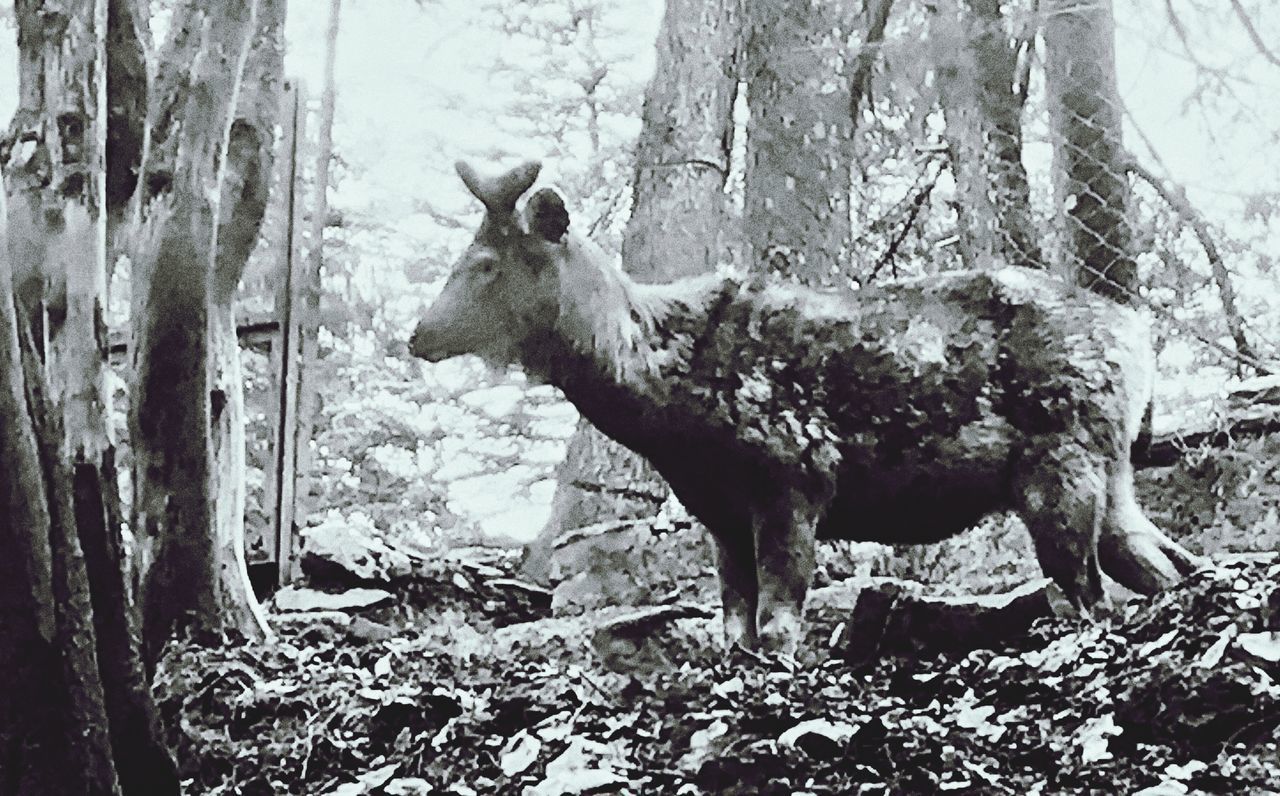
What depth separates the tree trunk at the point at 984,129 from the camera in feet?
21.1

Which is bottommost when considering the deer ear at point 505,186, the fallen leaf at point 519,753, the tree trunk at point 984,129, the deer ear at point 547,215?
the fallen leaf at point 519,753

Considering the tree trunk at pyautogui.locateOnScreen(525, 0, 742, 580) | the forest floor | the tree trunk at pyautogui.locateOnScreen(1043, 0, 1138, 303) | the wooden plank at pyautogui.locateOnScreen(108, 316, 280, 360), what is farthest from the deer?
the wooden plank at pyautogui.locateOnScreen(108, 316, 280, 360)

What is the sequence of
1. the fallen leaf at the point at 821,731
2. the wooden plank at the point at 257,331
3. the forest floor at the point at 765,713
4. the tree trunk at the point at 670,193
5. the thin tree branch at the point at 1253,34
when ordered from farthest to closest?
the tree trunk at the point at 670,193 < the wooden plank at the point at 257,331 < the thin tree branch at the point at 1253,34 < the fallen leaf at the point at 821,731 < the forest floor at the point at 765,713

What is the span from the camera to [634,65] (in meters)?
10.4

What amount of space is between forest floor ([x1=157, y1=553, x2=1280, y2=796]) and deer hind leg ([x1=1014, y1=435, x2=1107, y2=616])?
15 centimetres

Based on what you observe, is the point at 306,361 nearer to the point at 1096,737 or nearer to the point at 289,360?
the point at 289,360

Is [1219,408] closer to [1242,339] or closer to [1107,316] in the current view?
[1242,339]

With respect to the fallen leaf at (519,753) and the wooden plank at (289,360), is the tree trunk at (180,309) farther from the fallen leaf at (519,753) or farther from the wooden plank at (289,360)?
the wooden plank at (289,360)

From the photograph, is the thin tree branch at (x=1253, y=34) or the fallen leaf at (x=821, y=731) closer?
the fallen leaf at (x=821, y=731)

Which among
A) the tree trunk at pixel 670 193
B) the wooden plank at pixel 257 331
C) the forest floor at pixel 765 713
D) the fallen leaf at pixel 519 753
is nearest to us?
the forest floor at pixel 765 713

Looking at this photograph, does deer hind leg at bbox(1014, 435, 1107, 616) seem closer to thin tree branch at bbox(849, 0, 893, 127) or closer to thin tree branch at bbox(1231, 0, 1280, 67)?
thin tree branch at bbox(1231, 0, 1280, 67)

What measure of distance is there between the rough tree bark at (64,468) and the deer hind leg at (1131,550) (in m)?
2.66

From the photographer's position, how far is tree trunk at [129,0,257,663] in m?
4.15

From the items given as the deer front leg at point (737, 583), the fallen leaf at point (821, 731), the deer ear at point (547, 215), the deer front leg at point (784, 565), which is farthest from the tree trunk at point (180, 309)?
the fallen leaf at point (821, 731)
